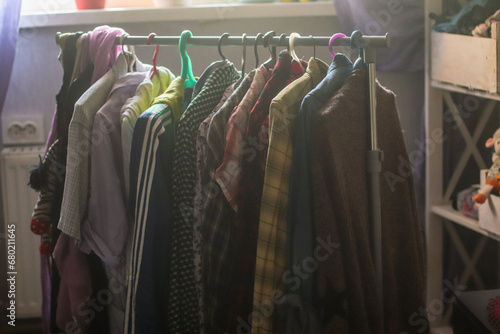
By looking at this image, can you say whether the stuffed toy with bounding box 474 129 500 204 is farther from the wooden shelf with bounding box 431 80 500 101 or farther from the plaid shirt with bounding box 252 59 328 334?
the plaid shirt with bounding box 252 59 328 334

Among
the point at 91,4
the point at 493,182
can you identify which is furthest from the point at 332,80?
the point at 91,4

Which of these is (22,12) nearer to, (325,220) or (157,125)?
(157,125)

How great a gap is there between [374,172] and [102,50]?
0.77 m

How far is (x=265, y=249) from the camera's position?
126 centimetres

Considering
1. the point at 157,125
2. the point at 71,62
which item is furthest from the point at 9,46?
the point at 157,125

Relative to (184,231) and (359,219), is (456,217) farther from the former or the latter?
(184,231)

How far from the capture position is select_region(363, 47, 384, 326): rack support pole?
1288mm

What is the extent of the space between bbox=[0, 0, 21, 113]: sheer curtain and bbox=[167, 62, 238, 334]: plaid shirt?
106 cm

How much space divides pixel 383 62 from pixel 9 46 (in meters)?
1.29

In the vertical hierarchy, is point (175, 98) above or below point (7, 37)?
below

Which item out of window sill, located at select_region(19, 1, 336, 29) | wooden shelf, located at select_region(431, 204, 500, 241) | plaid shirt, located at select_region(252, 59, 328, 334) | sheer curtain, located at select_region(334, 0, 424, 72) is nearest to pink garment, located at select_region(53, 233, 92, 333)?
plaid shirt, located at select_region(252, 59, 328, 334)

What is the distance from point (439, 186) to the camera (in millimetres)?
2242

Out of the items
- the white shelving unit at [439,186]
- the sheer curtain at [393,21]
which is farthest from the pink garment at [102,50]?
the white shelving unit at [439,186]

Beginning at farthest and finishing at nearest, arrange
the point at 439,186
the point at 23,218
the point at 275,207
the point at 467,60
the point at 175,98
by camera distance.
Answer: the point at 23,218 → the point at 439,186 → the point at 467,60 → the point at 175,98 → the point at 275,207
